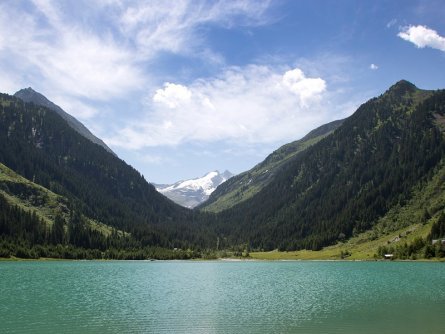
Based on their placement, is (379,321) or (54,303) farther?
(54,303)

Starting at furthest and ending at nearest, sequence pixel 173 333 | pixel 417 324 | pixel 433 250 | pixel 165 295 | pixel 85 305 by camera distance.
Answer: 1. pixel 433 250
2. pixel 165 295
3. pixel 85 305
4. pixel 417 324
5. pixel 173 333

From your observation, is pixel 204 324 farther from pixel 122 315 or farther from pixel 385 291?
pixel 385 291

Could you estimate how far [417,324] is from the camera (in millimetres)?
48688

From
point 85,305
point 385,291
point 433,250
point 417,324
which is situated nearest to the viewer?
point 417,324

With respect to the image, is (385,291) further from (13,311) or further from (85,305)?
(13,311)

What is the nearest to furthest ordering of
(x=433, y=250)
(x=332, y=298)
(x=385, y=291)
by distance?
(x=332, y=298)
(x=385, y=291)
(x=433, y=250)

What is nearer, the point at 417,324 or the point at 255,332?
the point at 255,332

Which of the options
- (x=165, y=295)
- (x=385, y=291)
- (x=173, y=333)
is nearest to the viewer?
(x=173, y=333)

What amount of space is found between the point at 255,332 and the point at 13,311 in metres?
32.1

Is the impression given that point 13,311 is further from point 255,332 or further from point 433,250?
point 433,250

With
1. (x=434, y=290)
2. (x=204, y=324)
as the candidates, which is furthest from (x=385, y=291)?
(x=204, y=324)

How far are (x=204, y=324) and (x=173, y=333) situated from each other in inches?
232

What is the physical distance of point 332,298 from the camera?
7194 cm

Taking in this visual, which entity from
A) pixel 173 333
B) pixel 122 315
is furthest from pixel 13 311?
pixel 173 333
